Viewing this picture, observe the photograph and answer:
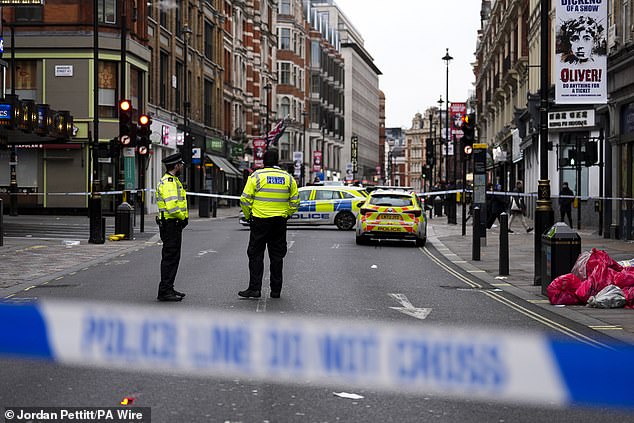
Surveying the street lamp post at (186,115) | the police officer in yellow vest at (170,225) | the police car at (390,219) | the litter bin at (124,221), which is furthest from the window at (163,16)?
the police officer in yellow vest at (170,225)

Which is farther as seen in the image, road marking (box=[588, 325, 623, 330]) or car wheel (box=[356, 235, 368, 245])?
car wheel (box=[356, 235, 368, 245])

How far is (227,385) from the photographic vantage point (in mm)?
6895

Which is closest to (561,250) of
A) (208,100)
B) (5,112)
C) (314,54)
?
(5,112)

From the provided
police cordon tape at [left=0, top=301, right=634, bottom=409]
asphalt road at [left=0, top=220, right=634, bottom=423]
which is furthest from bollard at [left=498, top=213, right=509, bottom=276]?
police cordon tape at [left=0, top=301, right=634, bottom=409]

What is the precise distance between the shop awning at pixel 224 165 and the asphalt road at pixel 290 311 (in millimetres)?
35892

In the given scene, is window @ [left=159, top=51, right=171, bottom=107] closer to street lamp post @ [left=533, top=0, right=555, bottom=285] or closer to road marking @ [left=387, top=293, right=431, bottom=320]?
street lamp post @ [left=533, top=0, right=555, bottom=285]

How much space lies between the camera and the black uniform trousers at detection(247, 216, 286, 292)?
1189 cm

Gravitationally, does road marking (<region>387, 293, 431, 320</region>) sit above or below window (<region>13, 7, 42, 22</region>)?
below

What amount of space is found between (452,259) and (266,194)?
9.23m

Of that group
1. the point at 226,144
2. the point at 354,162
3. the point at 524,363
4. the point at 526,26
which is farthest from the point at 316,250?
the point at 354,162

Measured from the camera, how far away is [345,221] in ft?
106

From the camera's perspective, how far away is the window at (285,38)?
9579 centimetres

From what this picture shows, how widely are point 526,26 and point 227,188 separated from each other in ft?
82.5

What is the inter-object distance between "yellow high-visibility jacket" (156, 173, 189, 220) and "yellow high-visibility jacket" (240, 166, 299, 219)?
0.78m
